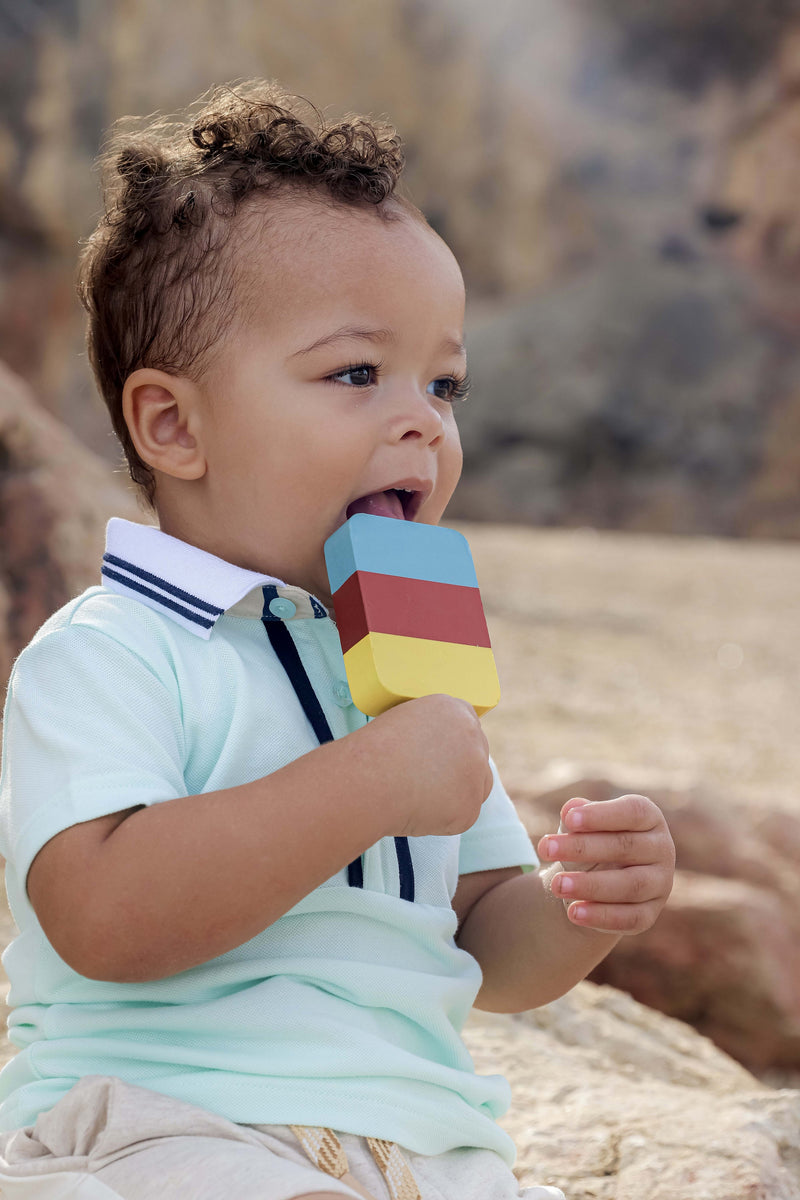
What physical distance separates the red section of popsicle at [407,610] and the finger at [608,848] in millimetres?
180

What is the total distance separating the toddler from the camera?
0.84m

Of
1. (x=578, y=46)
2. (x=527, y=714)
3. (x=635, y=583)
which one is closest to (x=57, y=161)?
(x=635, y=583)

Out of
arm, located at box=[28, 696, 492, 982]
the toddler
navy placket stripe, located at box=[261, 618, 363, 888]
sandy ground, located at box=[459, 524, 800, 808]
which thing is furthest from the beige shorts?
sandy ground, located at box=[459, 524, 800, 808]

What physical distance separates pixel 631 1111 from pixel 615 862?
54 cm

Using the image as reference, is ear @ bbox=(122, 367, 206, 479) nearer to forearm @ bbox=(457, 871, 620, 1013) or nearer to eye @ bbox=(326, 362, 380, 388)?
eye @ bbox=(326, 362, 380, 388)

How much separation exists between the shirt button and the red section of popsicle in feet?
0.13

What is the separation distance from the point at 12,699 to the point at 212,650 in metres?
0.16

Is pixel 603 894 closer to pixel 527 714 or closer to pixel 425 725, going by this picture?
pixel 425 725

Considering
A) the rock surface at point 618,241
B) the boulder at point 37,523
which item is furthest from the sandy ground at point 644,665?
the rock surface at point 618,241

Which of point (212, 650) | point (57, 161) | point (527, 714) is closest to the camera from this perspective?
point (212, 650)

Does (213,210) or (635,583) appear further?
(635,583)

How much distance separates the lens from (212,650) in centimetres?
98

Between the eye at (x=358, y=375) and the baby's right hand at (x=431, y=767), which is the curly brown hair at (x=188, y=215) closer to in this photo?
the eye at (x=358, y=375)

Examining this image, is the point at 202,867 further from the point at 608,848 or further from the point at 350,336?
the point at 350,336
